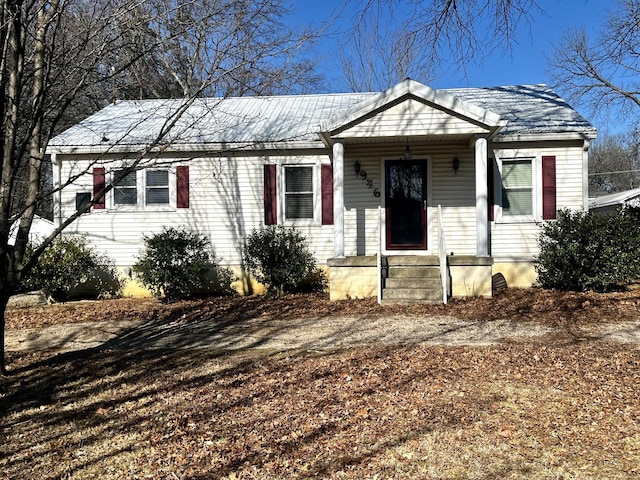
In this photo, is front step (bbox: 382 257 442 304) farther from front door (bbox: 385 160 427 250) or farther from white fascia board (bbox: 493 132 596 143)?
white fascia board (bbox: 493 132 596 143)

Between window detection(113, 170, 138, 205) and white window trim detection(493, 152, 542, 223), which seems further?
window detection(113, 170, 138, 205)

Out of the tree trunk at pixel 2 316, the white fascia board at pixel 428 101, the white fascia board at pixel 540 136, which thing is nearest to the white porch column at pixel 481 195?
the white fascia board at pixel 428 101

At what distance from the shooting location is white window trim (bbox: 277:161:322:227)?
1080cm

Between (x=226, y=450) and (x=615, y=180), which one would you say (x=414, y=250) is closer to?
(x=226, y=450)

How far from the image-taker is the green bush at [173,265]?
9695 mm

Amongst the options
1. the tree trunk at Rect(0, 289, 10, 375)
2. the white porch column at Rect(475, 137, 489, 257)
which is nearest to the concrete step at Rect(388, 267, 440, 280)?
the white porch column at Rect(475, 137, 489, 257)

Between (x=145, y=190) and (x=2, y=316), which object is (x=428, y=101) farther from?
(x=2, y=316)

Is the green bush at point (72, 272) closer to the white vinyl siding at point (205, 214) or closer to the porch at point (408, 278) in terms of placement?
the white vinyl siding at point (205, 214)

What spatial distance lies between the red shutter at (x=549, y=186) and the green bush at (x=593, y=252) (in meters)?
0.77

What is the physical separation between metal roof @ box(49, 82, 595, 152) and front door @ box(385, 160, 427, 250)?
5.77 ft

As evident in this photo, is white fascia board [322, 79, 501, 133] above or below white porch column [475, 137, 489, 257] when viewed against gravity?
above

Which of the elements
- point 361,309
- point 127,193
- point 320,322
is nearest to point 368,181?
point 361,309

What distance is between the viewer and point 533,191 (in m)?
10.4

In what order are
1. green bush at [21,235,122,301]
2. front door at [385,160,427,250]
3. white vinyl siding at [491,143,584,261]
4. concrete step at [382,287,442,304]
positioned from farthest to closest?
1. front door at [385,160,427,250]
2. white vinyl siding at [491,143,584,261]
3. green bush at [21,235,122,301]
4. concrete step at [382,287,442,304]
